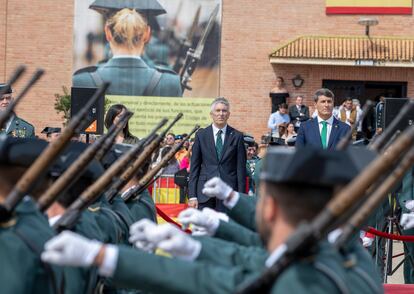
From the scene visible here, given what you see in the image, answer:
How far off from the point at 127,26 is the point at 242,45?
3212 millimetres

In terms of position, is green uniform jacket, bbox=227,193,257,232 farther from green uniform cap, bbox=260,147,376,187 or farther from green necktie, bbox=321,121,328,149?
green necktie, bbox=321,121,328,149

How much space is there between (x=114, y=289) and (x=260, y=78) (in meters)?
20.2

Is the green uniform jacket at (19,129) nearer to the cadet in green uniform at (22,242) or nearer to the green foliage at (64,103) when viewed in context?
the cadet in green uniform at (22,242)

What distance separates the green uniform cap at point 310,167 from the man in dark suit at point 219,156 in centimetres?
707

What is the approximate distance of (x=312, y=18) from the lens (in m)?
25.7

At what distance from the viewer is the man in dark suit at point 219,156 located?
10.2 meters

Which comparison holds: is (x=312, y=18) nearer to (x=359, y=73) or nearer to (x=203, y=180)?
(x=359, y=73)

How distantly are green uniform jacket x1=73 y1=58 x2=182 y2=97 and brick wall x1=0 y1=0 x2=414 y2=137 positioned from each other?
1260 mm

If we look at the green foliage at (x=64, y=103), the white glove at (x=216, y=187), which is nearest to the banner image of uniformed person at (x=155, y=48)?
the green foliage at (x=64, y=103)

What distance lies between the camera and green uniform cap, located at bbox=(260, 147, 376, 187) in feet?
9.59

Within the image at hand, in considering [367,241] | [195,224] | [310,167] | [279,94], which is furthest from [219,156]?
[279,94]

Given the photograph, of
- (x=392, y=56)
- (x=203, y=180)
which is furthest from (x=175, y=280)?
(x=392, y=56)

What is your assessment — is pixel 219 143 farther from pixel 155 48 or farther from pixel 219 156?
pixel 155 48

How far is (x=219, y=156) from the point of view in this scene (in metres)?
10.3
